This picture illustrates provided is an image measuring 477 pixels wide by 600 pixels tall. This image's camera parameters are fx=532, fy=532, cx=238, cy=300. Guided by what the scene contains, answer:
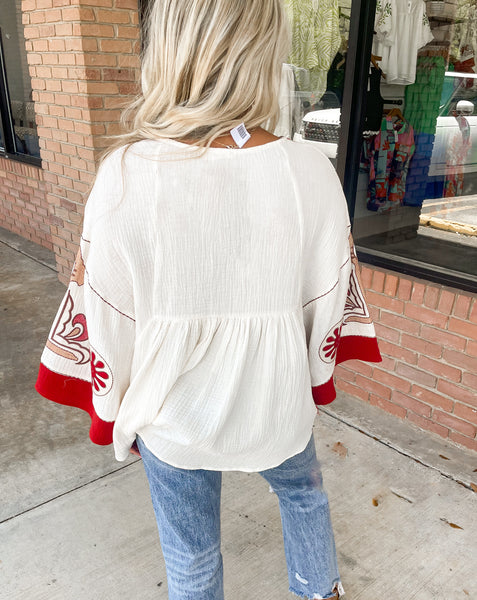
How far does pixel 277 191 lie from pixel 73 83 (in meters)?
3.35

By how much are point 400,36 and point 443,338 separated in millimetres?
1845

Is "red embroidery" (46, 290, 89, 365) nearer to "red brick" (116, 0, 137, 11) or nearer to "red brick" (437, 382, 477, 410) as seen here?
"red brick" (437, 382, 477, 410)

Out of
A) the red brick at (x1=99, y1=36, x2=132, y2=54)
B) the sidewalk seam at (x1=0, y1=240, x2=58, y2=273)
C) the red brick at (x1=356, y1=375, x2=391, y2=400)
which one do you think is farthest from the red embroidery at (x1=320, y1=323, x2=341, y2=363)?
the sidewalk seam at (x1=0, y1=240, x2=58, y2=273)

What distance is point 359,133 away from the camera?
10.1 feet

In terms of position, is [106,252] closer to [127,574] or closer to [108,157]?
[108,157]

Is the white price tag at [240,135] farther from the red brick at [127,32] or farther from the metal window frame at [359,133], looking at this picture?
the red brick at [127,32]

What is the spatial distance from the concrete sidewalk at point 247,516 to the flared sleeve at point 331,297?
94 centimetres

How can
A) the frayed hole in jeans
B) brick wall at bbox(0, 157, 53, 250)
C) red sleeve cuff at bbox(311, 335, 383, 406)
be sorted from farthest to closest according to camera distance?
brick wall at bbox(0, 157, 53, 250)
the frayed hole in jeans
red sleeve cuff at bbox(311, 335, 383, 406)

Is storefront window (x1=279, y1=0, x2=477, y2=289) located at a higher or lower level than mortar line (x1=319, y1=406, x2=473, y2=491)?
higher

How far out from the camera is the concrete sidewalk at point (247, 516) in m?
2.02

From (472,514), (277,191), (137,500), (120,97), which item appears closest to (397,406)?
(472,514)

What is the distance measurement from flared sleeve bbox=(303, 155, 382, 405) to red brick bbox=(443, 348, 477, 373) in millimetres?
1208

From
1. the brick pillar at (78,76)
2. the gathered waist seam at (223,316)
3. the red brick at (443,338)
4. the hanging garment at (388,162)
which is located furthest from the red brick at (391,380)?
the brick pillar at (78,76)

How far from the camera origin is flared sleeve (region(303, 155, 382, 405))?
1.28 m
